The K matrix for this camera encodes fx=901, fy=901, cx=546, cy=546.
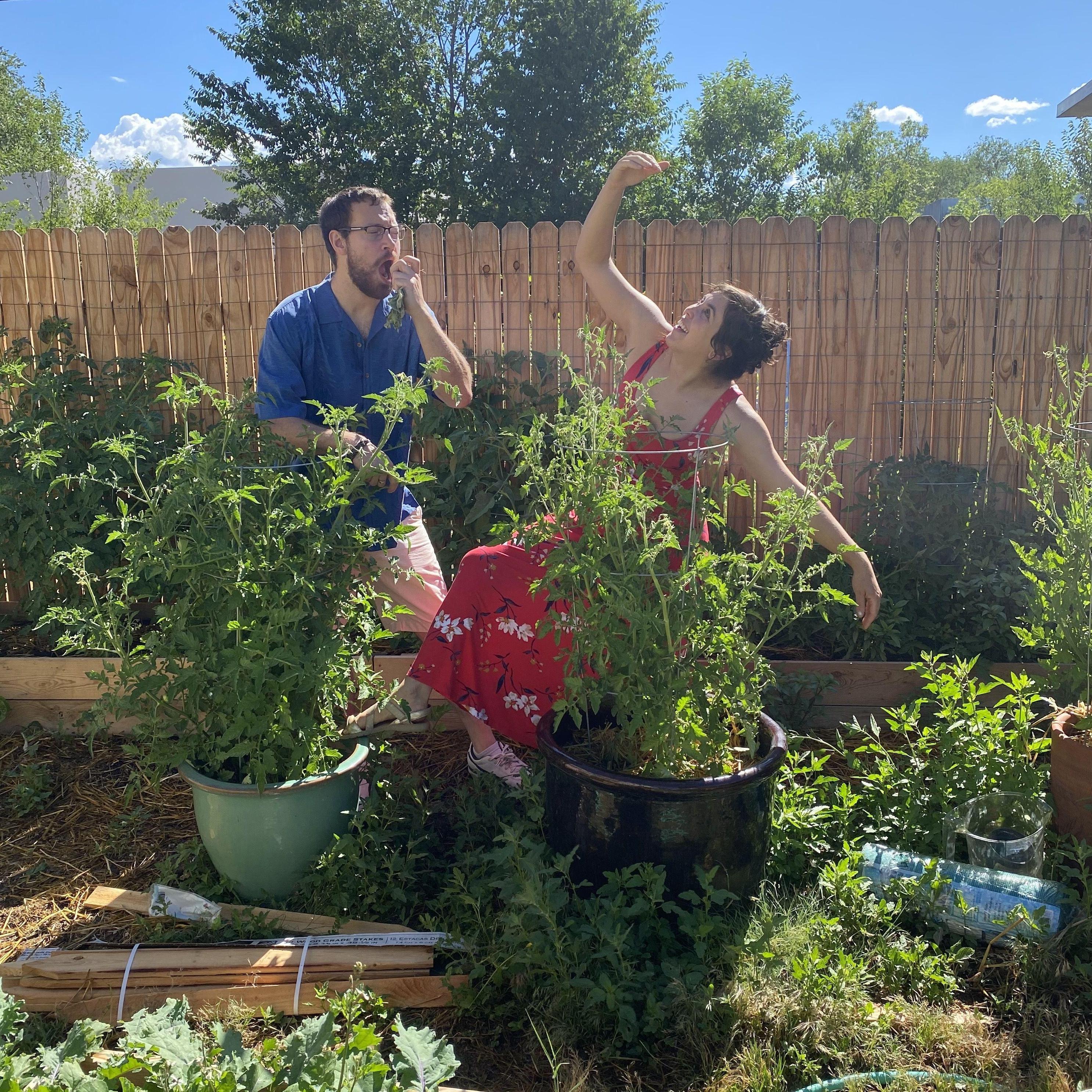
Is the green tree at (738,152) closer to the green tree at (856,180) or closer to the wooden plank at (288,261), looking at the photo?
the green tree at (856,180)

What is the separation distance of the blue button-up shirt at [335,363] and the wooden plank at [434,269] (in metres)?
1.34

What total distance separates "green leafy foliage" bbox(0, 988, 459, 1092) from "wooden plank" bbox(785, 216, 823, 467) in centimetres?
355

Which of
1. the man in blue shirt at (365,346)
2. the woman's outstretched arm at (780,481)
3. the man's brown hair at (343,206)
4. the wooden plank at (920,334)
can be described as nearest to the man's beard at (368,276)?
the man in blue shirt at (365,346)

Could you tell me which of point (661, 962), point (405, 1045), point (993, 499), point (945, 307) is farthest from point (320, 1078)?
point (945, 307)

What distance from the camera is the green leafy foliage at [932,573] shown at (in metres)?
3.90

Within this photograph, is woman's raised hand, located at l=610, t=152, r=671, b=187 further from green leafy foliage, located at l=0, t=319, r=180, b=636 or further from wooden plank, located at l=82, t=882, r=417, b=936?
wooden plank, located at l=82, t=882, r=417, b=936

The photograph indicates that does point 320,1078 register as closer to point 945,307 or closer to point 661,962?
point 661,962

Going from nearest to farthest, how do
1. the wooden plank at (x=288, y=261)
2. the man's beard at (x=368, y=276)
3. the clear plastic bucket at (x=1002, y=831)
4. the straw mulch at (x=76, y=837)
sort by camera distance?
the clear plastic bucket at (x=1002, y=831) < the straw mulch at (x=76, y=837) < the man's beard at (x=368, y=276) < the wooden plank at (x=288, y=261)

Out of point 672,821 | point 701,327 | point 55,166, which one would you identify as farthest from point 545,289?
point 55,166

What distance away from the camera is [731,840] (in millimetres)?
2238

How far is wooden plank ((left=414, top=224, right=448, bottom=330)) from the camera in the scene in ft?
15.5

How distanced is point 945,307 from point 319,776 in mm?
3957

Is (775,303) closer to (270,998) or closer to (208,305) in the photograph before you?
(208,305)

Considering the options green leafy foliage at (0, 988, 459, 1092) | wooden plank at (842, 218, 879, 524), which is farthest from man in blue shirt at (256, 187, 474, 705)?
wooden plank at (842, 218, 879, 524)
